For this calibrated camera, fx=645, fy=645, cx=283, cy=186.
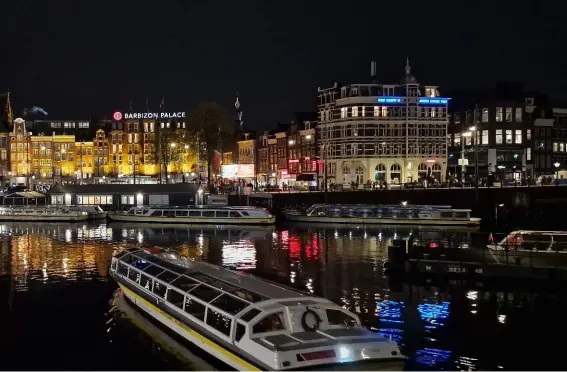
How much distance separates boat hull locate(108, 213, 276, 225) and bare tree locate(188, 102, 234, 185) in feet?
118

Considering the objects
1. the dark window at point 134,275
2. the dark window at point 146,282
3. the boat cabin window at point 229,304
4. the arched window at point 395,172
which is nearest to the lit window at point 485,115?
the arched window at point 395,172

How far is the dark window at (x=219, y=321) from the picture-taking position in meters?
23.6

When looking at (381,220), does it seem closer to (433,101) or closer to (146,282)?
(433,101)

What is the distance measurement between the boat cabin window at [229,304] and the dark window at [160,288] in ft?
17.6

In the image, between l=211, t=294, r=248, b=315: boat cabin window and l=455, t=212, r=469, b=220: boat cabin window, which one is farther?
l=455, t=212, r=469, b=220: boat cabin window

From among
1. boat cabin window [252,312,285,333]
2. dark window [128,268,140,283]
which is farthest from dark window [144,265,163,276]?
boat cabin window [252,312,285,333]

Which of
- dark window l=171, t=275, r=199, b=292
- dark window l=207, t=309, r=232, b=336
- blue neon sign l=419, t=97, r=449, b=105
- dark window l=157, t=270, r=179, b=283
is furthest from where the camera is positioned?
blue neon sign l=419, t=97, r=449, b=105

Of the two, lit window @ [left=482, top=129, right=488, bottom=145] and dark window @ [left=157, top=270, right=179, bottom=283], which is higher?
lit window @ [left=482, top=129, right=488, bottom=145]

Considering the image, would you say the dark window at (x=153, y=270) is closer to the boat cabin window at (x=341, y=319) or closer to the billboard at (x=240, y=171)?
the boat cabin window at (x=341, y=319)

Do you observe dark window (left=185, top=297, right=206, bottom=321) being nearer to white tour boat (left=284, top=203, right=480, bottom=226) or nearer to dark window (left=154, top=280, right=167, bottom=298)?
dark window (left=154, top=280, right=167, bottom=298)

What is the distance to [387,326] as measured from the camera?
30.3 m

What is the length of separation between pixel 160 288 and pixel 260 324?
950cm

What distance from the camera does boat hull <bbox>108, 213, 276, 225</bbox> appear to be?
84438 mm

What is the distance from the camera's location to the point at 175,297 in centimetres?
2888
